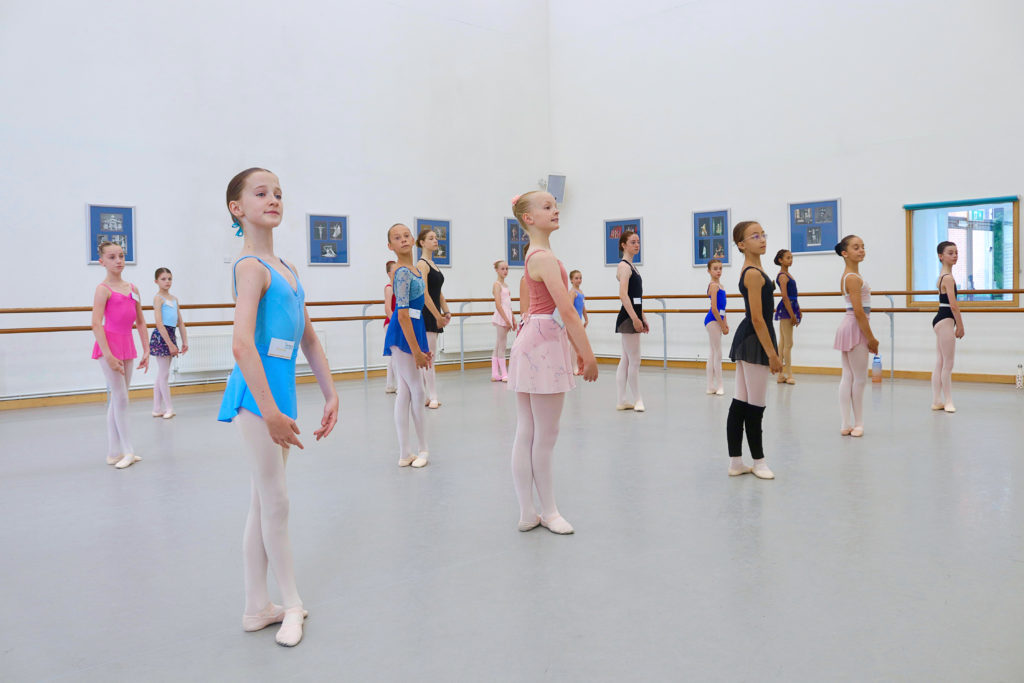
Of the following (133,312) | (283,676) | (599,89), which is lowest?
(283,676)

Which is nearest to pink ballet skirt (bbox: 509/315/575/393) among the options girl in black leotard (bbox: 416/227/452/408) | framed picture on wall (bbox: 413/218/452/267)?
girl in black leotard (bbox: 416/227/452/408)

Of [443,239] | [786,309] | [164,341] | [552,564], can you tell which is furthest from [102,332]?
[786,309]

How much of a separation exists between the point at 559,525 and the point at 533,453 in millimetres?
311

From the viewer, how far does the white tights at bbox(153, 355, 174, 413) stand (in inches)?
267

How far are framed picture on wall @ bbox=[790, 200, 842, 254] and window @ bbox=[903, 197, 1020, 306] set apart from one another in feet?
2.75

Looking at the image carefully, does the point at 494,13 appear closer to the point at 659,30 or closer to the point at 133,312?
the point at 659,30

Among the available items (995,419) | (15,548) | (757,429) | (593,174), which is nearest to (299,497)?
(15,548)

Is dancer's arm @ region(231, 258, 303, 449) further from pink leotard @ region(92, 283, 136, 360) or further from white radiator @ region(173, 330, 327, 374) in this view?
white radiator @ region(173, 330, 327, 374)

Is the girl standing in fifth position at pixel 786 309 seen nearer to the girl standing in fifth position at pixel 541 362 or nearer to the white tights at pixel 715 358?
the white tights at pixel 715 358

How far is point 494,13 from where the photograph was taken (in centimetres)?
1124

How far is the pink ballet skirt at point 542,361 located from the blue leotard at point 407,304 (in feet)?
4.55

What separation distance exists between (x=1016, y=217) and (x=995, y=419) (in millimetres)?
3127

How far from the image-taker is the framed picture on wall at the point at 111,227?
792 cm

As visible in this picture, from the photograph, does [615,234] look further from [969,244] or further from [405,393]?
[405,393]
